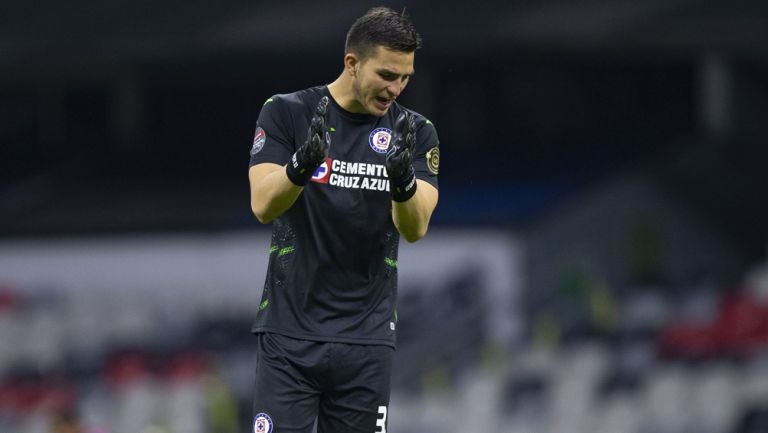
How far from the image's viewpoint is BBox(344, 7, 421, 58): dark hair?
15.1ft

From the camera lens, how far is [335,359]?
479 cm

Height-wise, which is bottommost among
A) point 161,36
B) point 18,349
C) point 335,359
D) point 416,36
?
point 18,349

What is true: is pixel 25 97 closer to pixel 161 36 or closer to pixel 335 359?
pixel 161 36

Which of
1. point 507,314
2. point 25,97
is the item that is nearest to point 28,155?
point 25,97

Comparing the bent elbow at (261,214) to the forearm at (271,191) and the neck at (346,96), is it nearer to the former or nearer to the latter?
the forearm at (271,191)

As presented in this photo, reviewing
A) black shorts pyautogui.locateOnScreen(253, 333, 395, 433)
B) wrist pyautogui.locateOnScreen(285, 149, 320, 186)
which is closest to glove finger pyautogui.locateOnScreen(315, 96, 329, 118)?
wrist pyautogui.locateOnScreen(285, 149, 320, 186)

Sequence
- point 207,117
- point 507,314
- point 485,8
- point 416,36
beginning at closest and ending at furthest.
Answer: point 416,36
point 485,8
point 507,314
point 207,117

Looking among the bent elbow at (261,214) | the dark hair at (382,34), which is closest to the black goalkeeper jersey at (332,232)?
the bent elbow at (261,214)

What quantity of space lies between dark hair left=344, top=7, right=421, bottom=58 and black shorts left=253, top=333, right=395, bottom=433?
0.98 m

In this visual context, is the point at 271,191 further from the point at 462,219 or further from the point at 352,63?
the point at 462,219

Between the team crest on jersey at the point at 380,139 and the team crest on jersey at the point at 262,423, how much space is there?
0.94 meters

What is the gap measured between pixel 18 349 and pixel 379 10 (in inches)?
476

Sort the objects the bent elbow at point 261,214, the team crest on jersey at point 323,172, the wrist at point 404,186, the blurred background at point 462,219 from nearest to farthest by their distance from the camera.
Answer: the wrist at point 404,186, the bent elbow at point 261,214, the team crest on jersey at point 323,172, the blurred background at point 462,219

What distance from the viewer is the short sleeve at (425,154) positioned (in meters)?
4.93
